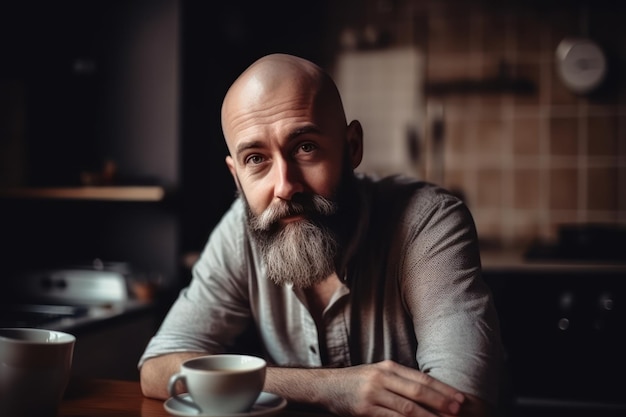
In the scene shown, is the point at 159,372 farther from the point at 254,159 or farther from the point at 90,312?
the point at 90,312

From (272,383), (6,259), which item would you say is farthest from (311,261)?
(6,259)

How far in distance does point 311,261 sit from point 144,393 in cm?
34

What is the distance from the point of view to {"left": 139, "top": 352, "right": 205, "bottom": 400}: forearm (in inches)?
43.3

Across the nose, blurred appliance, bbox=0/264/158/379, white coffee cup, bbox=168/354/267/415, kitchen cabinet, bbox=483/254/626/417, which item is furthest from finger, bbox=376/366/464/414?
kitchen cabinet, bbox=483/254/626/417

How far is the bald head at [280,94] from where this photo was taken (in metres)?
1.21

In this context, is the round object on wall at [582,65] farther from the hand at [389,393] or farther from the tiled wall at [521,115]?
the hand at [389,393]

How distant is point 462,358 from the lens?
3.53 feet

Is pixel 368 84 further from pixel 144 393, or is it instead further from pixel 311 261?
pixel 144 393

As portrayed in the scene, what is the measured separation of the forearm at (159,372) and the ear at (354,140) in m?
0.46

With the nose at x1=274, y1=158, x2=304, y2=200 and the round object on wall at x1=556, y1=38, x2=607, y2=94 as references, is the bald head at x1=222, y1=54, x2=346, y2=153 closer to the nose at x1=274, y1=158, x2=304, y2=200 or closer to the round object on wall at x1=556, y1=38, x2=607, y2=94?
the nose at x1=274, y1=158, x2=304, y2=200

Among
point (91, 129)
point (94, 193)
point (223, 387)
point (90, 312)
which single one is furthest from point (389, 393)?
point (91, 129)

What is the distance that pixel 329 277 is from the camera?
1368 mm

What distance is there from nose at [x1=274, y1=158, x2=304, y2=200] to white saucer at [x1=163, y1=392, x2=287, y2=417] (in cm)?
35

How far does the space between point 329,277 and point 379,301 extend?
11cm
